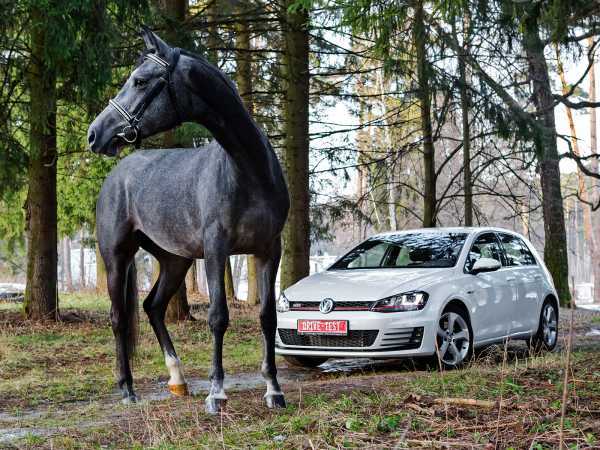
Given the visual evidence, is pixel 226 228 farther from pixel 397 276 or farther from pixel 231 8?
pixel 231 8

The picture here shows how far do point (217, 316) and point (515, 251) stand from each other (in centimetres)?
635

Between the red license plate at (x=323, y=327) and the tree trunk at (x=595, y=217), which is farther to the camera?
the tree trunk at (x=595, y=217)

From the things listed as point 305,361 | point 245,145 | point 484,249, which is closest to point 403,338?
point 305,361

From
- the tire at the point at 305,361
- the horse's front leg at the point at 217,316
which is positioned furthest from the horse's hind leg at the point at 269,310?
the tire at the point at 305,361

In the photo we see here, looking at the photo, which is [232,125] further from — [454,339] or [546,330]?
[546,330]

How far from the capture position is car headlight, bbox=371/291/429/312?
8.73 meters

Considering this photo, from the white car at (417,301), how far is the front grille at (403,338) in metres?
0.01

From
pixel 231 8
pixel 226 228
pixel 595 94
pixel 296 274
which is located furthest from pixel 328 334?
pixel 595 94

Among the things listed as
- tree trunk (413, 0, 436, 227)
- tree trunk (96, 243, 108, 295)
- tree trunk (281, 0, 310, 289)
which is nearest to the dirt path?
tree trunk (281, 0, 310, 289)

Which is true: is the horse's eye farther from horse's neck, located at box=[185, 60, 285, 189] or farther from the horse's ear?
horse's neck, located at box=[185, 60, 285, 189]

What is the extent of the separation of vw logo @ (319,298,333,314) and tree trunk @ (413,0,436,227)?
378 centimetres

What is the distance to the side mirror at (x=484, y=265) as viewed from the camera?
971 cm

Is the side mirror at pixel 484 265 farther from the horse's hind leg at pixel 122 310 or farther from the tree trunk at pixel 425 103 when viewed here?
the horse's hind leg at pixel 122 310

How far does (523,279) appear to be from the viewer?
10.9m
